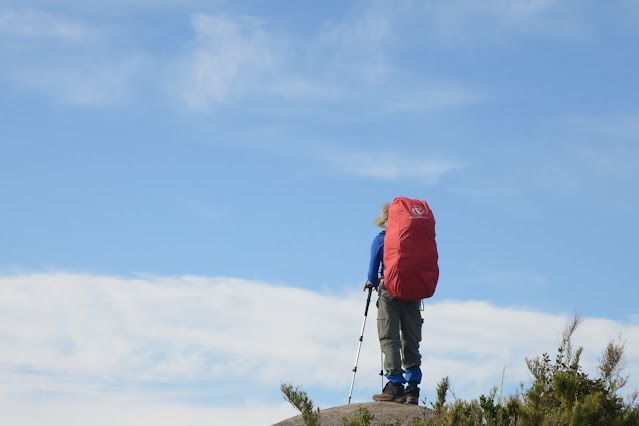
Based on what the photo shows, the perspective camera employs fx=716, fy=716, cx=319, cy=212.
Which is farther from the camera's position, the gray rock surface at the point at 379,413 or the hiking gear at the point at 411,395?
the hiking gear at the point at 411,395

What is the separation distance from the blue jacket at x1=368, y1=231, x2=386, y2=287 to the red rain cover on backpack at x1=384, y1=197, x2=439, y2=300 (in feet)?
0.82

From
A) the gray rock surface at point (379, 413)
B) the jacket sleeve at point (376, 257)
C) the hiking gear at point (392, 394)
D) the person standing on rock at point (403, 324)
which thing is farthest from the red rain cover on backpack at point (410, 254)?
the gray rock surface at point (379, 413)

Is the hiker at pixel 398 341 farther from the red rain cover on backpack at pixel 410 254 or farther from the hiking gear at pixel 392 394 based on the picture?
the red rain cover on backpack at pixel 410 254

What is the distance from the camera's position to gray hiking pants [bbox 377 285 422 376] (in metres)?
10.8

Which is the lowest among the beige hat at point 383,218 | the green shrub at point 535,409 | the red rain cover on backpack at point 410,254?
the green shrub at point 535,409

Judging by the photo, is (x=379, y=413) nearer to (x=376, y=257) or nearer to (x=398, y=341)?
(x=398, y=341)

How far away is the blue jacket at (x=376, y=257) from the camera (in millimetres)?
11070

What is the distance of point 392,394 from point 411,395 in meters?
0.28

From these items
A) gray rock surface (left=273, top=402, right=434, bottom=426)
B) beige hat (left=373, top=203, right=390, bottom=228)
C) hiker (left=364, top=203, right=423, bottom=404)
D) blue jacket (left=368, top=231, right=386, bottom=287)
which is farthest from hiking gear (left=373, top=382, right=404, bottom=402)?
beige hat (left=373, top=203, right=390, bottom=228)

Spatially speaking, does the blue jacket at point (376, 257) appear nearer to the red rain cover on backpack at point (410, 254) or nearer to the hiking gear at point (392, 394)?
the red rain cover on backpack at point (410, 254)

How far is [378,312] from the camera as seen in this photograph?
11.0 m

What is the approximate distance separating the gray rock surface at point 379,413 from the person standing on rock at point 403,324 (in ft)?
1.05

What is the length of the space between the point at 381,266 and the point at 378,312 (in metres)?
0.72

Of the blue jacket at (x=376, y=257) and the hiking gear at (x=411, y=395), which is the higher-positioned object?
the blue jacket at (x=376, y=257)
